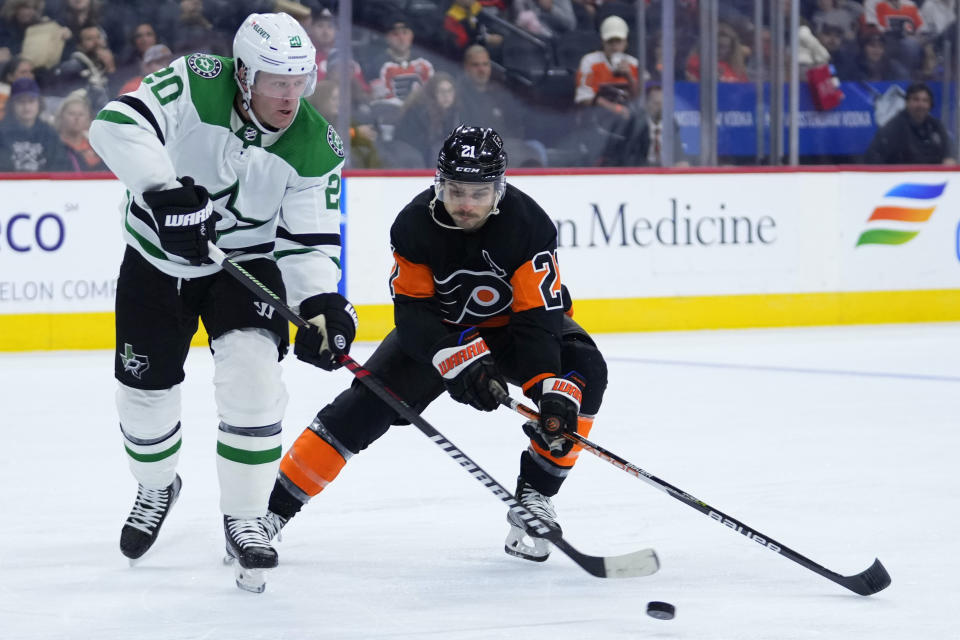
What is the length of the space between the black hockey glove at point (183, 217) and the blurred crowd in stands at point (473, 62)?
12.3ft

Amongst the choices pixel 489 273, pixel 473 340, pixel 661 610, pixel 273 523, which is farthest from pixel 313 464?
pixel 661 610

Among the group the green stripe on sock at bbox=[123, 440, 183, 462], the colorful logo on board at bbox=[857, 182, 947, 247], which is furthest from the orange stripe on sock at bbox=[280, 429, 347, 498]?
the colorful logo on board at bbox=[857, 182, 947, 247]

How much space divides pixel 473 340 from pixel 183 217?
0.58m

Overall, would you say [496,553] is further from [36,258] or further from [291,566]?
[36,258]

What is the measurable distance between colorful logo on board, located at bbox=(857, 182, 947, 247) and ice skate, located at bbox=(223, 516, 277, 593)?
4962 mm

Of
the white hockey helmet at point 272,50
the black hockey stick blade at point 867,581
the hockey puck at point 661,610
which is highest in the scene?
the white hockey helmet at point 272,50

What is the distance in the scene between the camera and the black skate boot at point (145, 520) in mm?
2527

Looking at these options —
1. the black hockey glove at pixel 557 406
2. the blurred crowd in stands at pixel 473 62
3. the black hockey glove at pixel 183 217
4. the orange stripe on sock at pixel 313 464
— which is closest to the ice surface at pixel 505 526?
the orange stripe on sock at pixel 313 464

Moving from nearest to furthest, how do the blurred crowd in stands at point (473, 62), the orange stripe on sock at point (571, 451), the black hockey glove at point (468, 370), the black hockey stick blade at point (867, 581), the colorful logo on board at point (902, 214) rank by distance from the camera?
the black hockey stick blade at point (867, 581) < the black hockey glove at point (468, 370) < the orange stripe on sock at point (571, 451) < the blurred crowd in stands at point (473, 62) < the colorful logo on board at point (902, 214)

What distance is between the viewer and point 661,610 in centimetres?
218

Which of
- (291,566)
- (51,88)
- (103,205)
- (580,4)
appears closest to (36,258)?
(103,205)

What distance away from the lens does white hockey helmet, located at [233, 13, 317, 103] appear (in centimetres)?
228

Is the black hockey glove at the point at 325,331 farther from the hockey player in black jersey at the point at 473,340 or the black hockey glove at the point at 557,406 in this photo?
the black hockey glove at the point at 557,406

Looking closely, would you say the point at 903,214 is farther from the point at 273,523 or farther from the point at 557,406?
the point at 273,523
